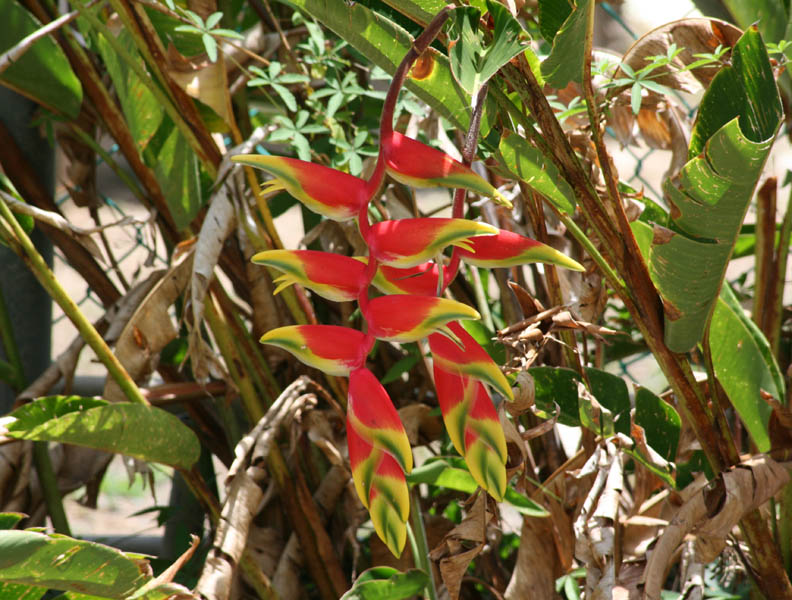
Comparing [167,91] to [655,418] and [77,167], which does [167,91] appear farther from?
[655,418]

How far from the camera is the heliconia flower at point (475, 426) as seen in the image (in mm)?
330

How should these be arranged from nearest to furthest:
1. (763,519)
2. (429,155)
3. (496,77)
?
Result: (429,155) < (496,77) < (763,519)

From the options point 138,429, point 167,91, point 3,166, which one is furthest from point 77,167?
point 138,429

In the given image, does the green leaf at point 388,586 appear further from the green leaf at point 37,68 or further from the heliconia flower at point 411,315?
the green leaf at point 37,68

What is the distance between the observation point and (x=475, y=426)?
0.33m

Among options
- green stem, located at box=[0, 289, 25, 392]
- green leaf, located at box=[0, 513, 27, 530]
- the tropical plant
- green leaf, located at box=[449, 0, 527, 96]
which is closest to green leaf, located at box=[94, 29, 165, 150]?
the tropical plant

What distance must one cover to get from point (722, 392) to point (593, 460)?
0.58ft

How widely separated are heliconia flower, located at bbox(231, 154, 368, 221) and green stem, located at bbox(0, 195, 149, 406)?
386 millimetres

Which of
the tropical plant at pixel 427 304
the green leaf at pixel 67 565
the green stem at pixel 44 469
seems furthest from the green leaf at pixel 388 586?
the green stem at pixel 44 469

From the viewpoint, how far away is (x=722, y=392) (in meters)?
0.62

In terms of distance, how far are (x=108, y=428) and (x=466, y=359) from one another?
0.36m

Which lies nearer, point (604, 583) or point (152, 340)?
point (604, 583)

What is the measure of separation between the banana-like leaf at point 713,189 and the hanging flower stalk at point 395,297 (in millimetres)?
128

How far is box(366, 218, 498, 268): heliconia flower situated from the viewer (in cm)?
29
